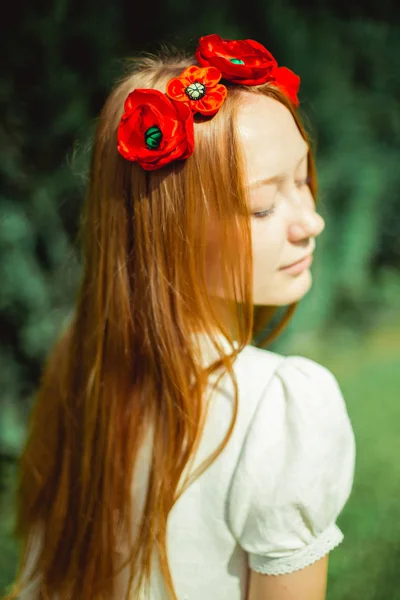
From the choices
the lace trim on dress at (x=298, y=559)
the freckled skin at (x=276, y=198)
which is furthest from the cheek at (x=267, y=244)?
the lace trim on dress at (x=298, y=559)

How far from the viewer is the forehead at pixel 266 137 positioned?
0.81 m

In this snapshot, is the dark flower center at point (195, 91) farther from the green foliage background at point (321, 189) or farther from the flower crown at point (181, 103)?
the green foliage background at point (321, 189)

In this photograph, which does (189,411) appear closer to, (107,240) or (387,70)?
(107,240)

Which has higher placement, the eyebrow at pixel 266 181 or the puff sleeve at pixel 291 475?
the eyebrow at pixel 266 181

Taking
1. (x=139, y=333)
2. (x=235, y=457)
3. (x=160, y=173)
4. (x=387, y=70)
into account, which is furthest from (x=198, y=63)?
(x=387, y=70)

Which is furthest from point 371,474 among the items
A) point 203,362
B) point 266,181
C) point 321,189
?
point 266,181

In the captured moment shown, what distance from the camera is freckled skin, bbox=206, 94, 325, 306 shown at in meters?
0.82

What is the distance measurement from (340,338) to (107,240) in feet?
3.13

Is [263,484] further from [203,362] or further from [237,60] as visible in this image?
[237,60]

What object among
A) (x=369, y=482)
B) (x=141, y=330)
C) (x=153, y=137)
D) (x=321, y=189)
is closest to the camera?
(x=153, y=137)

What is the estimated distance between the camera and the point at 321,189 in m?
1.60

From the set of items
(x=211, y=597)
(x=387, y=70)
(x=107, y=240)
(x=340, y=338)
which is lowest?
(x=211, y=597)

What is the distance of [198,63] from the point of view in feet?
2.92

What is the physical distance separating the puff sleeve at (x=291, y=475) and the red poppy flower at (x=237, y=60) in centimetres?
38
